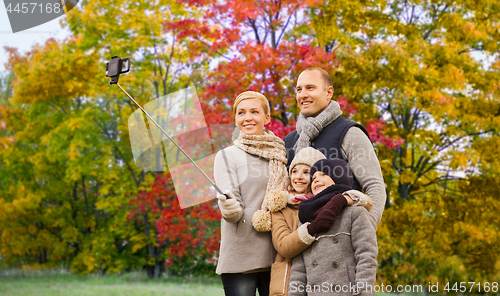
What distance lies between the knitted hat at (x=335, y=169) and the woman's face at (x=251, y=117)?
465mm

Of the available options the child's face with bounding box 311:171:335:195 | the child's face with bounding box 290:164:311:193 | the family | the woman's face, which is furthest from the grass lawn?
the child's face with bounding box 311:171:335:195

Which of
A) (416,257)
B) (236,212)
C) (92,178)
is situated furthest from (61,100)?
(236,212)

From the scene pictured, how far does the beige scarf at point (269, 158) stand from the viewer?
2.34 meters

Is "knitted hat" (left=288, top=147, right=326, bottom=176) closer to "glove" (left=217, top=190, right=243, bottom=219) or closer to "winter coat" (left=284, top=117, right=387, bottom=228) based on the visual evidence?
"winter coat" (left=284, top=117, right=387, bottom=228)

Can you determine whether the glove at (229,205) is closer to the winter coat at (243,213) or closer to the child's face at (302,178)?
the winter coat at (243,213)

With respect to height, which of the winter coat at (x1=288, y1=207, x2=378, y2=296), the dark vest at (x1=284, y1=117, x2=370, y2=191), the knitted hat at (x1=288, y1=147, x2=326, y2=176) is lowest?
the winter coat at (x1=288, y1=207, x2=378, y2=296)

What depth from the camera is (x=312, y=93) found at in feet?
8.47

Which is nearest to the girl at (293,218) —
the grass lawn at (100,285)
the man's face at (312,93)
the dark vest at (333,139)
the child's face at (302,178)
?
the child's face at (302,178)

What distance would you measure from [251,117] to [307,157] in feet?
1.45

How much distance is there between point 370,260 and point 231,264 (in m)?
0.80

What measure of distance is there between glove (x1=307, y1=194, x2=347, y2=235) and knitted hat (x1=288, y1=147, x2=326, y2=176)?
0.29 meters

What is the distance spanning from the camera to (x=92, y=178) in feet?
45.0

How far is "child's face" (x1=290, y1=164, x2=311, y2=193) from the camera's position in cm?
233

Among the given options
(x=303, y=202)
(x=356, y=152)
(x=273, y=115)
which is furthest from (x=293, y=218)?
(x=273, y=115)
